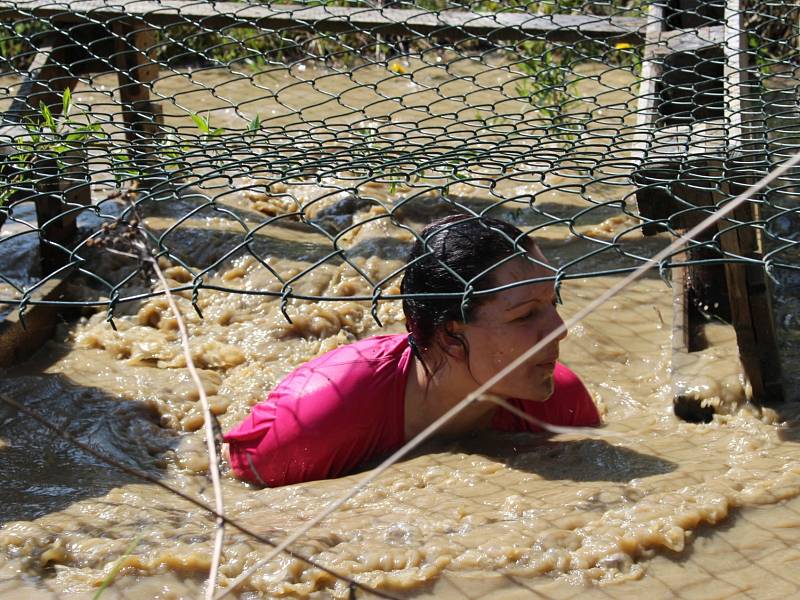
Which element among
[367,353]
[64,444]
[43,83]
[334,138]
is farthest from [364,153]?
[43,83]

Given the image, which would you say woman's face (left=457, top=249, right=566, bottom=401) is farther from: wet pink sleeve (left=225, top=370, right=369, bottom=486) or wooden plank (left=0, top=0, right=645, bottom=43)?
wooden plank (left=0, top=0, right=645, bottom=43)

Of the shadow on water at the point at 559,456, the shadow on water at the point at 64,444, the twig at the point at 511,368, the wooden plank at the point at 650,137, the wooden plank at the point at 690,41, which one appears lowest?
the shadow on water at the point at 64,444

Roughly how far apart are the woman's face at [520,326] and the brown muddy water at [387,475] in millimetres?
234

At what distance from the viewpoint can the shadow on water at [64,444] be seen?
2811 mm

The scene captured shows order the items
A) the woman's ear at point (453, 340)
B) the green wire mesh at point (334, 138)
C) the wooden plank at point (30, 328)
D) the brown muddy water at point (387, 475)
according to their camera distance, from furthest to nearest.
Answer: the wooden plank at point (30, 328) → the green wire mesh at point (334, 138) → the woman's ear at point (453, 340) → the brown muddy water at point (387, 475)

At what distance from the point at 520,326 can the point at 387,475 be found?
0.53 metres

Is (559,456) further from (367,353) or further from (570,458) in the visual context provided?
(367,353)

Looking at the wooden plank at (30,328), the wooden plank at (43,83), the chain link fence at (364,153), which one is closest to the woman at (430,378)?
the chain link fence at (364,153)

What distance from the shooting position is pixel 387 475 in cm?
285

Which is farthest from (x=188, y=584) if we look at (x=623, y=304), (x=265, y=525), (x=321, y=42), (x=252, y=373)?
(x=321, y=42)

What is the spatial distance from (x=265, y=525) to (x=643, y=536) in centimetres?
85

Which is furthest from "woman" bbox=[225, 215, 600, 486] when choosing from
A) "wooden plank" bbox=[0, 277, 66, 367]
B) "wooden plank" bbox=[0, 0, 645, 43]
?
"wooden plank" bbox=[0, 0, 645, 43]

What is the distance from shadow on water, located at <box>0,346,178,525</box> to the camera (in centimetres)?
281

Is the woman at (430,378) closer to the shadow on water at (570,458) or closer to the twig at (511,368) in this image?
the shadow on water at (570,458)
